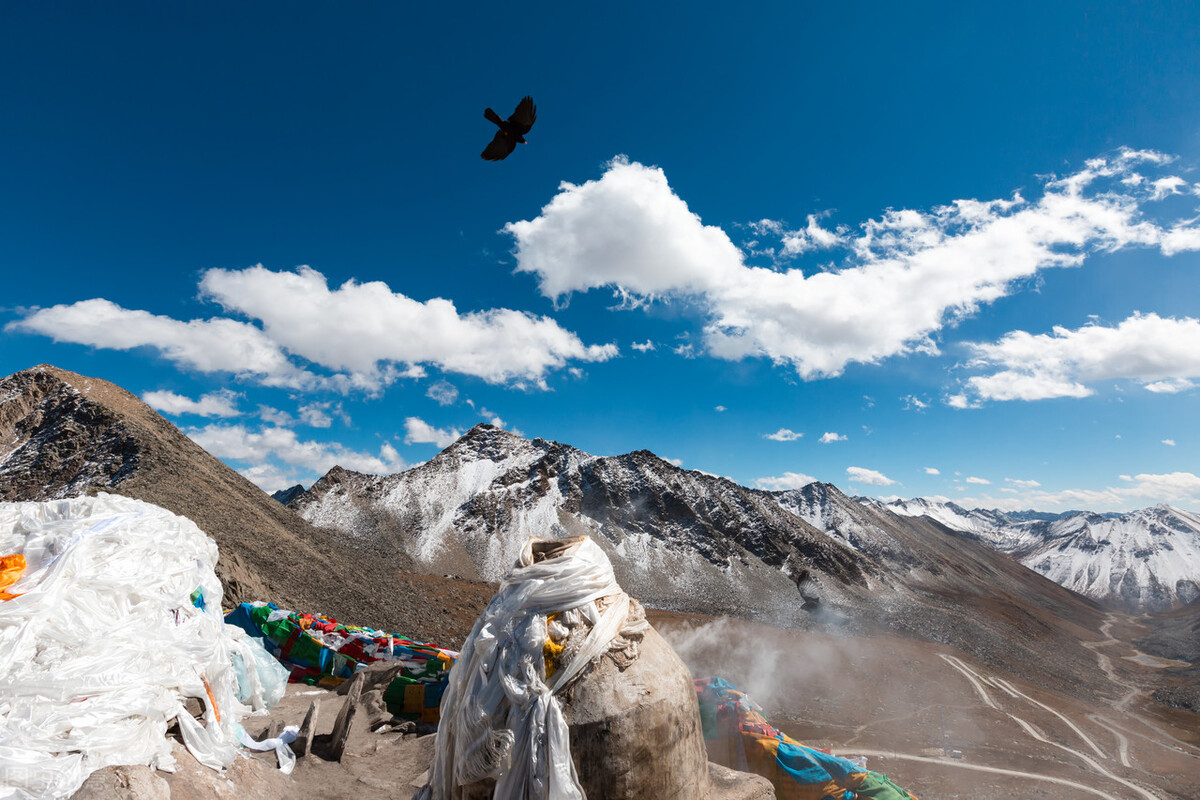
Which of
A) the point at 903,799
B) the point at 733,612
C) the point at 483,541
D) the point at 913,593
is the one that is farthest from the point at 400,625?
the point at 913,593

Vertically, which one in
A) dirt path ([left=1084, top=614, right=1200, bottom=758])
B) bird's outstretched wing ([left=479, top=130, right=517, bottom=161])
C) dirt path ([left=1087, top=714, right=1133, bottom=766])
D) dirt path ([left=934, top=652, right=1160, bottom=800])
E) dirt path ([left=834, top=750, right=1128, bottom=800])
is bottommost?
dirt path ([left=1084, top=614, right=1200, bottom=758])

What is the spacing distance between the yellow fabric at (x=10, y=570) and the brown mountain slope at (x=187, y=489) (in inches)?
532

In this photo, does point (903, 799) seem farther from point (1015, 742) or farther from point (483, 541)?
point (483, 541)

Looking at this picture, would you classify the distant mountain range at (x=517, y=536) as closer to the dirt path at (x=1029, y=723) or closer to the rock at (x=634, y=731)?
the dirt path at (x=1029, y=723)

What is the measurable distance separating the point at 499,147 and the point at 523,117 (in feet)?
1.94

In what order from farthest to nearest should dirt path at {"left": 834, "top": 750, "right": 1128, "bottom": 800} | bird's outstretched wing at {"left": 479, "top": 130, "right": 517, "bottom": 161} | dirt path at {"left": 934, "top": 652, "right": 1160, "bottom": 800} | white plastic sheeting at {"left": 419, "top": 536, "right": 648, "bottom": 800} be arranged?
dirt path at {"left": 934, "top": 652, "right": 1160, "bottom": 800}
dirt path at {"left": 834, "top": 750, "right": 1128, "bottom": 800}
bird's outstretched wing at {"left": 479, "top": 130, "right": 517, "bottom": 161}
white plastic sheeting at {"left": 419, "top": 536, "right": 648, "bottom": 800}

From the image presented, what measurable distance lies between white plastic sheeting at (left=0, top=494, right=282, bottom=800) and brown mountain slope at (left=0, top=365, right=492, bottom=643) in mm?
12042

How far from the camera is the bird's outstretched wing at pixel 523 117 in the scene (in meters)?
7.27

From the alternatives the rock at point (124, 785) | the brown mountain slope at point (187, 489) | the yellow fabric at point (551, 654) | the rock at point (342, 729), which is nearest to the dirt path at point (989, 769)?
the rock at point (342, 729)

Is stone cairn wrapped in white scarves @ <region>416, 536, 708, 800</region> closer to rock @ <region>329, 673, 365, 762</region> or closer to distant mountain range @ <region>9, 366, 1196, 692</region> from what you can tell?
rock @ <region>329, 673, 365, 762</region>

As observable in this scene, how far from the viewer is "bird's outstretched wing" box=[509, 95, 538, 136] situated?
727 cm

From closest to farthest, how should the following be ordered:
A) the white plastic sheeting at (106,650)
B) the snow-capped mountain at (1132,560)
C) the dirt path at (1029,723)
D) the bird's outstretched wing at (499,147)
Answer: the white plastic sheeting at (106,650) < the bird's outstretched wing at (499,147) < the dirt path at (1029,723) < the snow-capped mountain at (1132,560)

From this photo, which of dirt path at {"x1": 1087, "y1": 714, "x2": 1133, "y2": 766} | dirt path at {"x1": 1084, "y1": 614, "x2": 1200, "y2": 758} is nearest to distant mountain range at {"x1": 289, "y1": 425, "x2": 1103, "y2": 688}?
dirt path at {"x1": 1084, "y1": 614, "x2": 1200, "y2": 758}

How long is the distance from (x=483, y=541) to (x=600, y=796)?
76.9 metres
